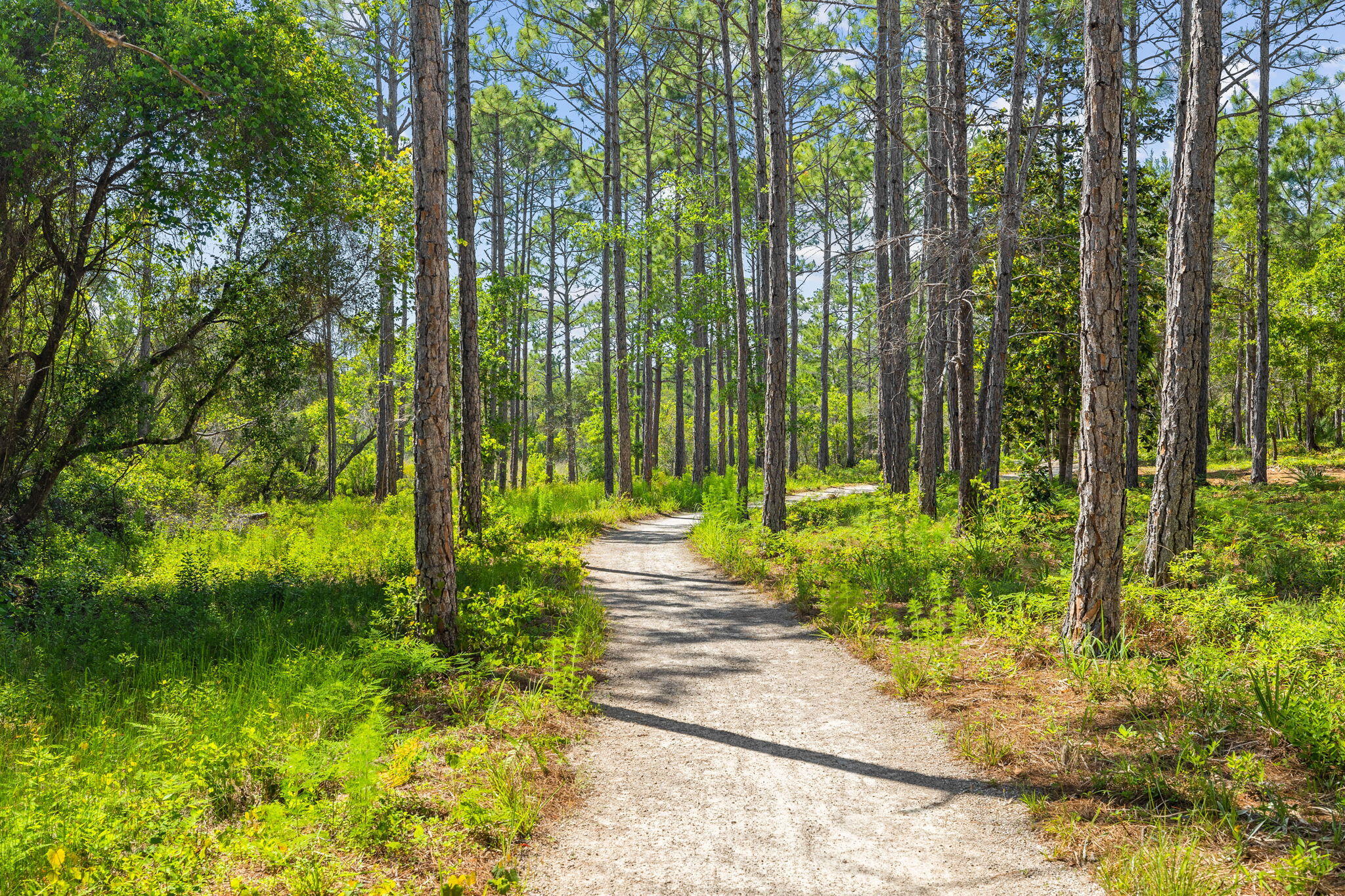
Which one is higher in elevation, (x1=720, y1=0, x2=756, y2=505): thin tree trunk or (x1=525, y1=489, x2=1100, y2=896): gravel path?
(x1=720, y1=0, x2=756, y2=505): thin tree trunk

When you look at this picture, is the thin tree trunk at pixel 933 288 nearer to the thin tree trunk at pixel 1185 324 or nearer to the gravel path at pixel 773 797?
the thin tree trunk at pixel 1185 324

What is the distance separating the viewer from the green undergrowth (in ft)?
9.86

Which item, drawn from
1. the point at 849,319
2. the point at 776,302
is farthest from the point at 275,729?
the point at 849,319

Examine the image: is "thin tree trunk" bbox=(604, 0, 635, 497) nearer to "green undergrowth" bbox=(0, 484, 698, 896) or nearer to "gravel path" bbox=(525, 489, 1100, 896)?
"green undergrowth" bbox=(0, 484, 698, 896)

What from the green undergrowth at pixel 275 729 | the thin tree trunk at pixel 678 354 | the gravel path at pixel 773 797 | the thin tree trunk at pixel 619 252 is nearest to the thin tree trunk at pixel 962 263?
the gravel path at pixel 773 797

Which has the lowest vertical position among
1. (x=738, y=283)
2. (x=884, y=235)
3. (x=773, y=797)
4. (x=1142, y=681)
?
(x=773, y=797)

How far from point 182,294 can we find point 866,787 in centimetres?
1105

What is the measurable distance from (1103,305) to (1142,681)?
8.33ft

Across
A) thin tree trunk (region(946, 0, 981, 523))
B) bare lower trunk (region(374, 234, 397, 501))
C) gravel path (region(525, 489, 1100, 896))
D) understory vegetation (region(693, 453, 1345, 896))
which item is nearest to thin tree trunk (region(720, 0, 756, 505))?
thin tree trunk (region(946, 0, 981, 523))

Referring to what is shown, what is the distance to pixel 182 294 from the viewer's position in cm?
1055

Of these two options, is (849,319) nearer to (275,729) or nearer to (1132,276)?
(1132,276)

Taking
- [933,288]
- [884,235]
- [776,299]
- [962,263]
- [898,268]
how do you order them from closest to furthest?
[776,299], [962,263], [933,288], [898,268], [884,235]

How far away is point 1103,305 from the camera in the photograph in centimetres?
526

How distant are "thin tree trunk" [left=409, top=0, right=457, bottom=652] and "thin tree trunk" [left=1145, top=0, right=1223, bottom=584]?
625 centimetres
